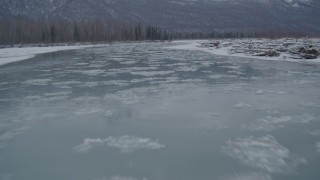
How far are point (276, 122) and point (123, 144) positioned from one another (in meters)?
5.47

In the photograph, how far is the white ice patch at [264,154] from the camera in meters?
8.41

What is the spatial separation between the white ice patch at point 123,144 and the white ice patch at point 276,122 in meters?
3.60

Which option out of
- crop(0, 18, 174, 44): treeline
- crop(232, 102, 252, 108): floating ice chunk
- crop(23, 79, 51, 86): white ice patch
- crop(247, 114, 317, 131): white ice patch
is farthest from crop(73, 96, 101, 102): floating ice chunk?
crop(0, 18, 174, 44): treeline

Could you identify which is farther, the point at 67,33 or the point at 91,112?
the point at 67,33

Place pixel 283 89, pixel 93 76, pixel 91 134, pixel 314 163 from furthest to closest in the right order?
pixel 93 76 → pixel 283 89 → pixel 91 134 → pixel 314 163

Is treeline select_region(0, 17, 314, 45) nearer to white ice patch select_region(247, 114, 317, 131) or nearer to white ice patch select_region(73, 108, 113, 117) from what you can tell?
white ice patch select_region(73, 108, 113, 117)

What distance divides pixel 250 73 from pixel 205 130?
16575 millimetres

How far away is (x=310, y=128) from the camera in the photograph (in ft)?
37.8

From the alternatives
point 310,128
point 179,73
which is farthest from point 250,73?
point 310,128

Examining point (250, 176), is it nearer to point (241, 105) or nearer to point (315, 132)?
point (315, 132)

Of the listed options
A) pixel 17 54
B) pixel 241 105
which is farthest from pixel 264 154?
pixel 17 54

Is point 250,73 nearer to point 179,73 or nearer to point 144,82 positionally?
point 179,73

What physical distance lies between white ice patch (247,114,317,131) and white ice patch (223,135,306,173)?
1029 millimetres

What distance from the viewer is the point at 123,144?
33.0ft
